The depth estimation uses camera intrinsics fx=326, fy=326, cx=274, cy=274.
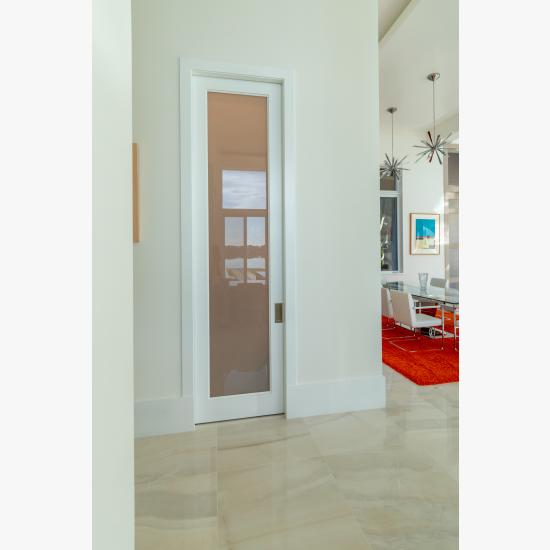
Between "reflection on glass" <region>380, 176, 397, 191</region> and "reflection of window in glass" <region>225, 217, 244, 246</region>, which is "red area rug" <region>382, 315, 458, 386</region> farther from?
"reflection on glass" <region>380, 176, 397, 191</region>

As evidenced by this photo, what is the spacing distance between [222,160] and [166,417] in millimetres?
1930

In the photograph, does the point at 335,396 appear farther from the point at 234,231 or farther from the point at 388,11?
the point at 388,11

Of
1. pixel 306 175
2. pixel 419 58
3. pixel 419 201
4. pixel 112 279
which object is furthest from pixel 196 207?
pixel 419 201

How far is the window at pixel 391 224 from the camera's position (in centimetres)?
796

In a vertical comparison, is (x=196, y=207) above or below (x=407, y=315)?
above

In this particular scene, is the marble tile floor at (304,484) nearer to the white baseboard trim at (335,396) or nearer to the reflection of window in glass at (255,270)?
the white baseboard trim at (335,396)

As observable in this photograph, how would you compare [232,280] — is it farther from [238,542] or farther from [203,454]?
[238,542]

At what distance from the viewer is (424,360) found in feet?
13.0

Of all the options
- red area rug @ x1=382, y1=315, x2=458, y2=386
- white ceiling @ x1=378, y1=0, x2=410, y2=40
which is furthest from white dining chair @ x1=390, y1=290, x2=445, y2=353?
white ceiling @ x1=378, y1=0, x2=410, y2=40

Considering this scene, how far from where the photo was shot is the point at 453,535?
1428mm

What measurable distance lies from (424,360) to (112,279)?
4.23 metres

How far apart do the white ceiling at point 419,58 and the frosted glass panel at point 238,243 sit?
2.50 meters

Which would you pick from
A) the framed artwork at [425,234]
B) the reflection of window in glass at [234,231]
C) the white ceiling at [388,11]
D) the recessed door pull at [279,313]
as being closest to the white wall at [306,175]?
the recessed door pull at [279,313]

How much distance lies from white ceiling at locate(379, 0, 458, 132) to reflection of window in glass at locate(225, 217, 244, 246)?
125 inches
